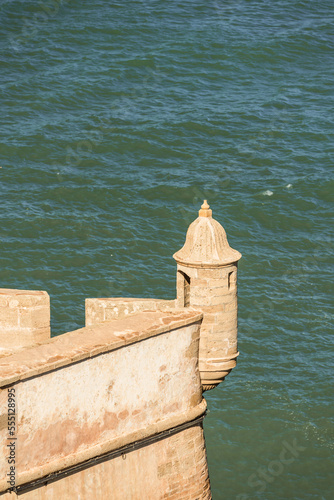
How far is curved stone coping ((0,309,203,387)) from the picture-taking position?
1797 cm

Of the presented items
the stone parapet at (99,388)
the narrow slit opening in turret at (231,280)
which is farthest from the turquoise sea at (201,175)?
the narrow slit opening in turret at (231,280)

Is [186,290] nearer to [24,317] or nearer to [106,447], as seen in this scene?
[24,317]

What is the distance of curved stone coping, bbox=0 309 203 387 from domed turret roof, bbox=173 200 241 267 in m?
1.04

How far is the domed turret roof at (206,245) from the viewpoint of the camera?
20516 millimetres

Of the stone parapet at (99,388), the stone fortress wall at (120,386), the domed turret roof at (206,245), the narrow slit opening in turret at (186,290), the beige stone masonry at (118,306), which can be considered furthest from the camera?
the narrow slit opening in turret at (186,290)

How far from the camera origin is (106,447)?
19312mm

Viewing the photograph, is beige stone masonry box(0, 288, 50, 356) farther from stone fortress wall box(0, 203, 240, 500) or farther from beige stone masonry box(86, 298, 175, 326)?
beige stone masonry box(86, 298, 175, 326)

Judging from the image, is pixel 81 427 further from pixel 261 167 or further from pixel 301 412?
pixel 261 167

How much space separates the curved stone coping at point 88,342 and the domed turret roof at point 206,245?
1039 millimetres

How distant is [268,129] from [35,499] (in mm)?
36443

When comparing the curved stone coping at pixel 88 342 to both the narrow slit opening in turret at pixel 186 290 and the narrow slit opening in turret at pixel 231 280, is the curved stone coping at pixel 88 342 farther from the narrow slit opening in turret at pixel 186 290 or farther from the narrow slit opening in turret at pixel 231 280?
the narrow slit opening in turret at pixel 231 280

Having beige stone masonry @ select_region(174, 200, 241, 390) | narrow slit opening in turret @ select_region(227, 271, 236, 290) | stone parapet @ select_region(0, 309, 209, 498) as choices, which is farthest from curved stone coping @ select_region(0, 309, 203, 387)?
narrow slit opening in turret @ select_region(227, 271, 236, 290)

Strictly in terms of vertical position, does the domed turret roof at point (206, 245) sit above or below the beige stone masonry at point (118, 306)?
above

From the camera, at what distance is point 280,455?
1264 inches
